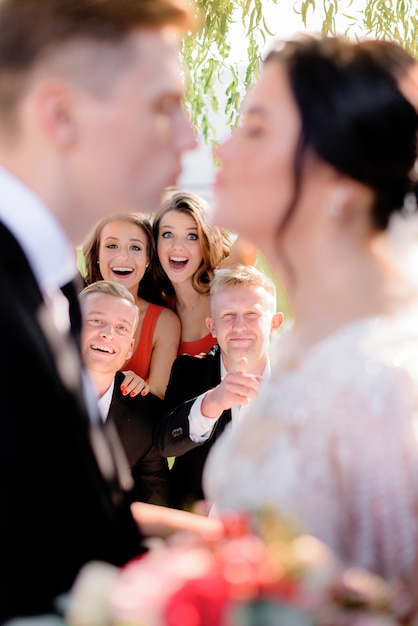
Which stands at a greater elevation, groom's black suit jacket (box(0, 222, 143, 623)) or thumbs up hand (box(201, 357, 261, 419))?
thumbs up hand (box(201, 357, 261, 419))

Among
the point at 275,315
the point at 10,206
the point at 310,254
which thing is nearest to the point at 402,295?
the point at 310,254

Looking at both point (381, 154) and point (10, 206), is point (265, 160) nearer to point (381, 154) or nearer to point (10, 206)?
point (381, 154)

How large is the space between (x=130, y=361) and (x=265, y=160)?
129 inches

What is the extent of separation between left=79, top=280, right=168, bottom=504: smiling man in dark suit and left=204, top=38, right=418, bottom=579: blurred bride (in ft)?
6.68

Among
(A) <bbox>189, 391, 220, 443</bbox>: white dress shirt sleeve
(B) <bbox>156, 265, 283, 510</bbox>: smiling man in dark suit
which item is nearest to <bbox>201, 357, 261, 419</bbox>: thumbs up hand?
(B) <bbox>156, 265, 283, 510</bbox>: smiling man in dark suit

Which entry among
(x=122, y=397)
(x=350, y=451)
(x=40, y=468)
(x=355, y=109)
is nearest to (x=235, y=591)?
(x=40, y=468)

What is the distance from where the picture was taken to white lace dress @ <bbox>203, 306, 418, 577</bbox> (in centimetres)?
196

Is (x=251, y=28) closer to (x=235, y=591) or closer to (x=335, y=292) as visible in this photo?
(x=335, y=292)

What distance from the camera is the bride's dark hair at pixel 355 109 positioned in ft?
7.19

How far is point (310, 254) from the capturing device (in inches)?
91.6

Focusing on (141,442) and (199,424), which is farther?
(141,442)

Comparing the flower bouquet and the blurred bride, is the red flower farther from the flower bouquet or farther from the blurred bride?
the blurred bride

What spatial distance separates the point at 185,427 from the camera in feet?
13.2

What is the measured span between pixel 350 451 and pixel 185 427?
209 cm
